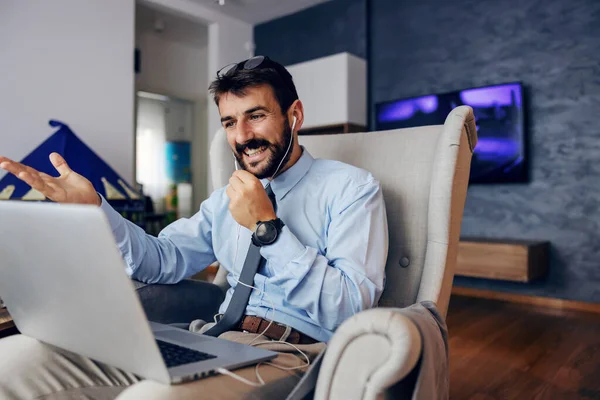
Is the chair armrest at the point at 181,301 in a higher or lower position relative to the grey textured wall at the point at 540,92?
lower

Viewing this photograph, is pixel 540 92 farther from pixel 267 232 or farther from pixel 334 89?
pixel 267 232

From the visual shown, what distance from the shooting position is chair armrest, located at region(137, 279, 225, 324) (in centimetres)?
119

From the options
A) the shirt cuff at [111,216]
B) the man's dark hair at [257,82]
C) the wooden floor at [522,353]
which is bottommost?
the wooden floor at [522,353]

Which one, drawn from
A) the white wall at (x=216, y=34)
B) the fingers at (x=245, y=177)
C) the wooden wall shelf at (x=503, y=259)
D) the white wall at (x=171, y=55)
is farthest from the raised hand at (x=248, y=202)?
the white wall at (x=171, y=55)

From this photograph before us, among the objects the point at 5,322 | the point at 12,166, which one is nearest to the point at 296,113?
the point at 12,166

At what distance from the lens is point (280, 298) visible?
1.08 metres

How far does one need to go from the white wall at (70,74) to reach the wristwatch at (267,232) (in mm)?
3248

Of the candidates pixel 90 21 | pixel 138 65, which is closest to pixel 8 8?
pixel 90 21

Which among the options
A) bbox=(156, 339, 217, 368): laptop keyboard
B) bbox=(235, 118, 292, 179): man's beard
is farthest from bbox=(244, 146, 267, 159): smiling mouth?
bbox=(156, 339, 217, 368): laptop keyboard

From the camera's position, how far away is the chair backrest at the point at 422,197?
1.11 m

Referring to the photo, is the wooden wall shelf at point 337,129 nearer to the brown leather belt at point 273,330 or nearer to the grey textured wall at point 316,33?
the grey textured wall at point 316,33

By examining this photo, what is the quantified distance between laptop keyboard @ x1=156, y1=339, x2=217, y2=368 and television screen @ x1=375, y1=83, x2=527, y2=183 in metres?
3.31

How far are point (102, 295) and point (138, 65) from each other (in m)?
5.18

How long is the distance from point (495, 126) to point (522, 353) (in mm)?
1864
